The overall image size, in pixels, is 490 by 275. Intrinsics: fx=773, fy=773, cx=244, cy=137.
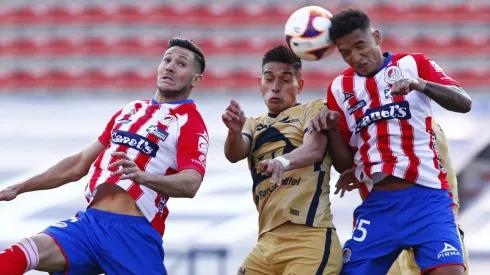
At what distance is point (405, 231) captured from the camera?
440cm

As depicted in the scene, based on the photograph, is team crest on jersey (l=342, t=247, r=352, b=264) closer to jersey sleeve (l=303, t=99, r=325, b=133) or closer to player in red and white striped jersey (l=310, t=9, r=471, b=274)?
player in red and white striped jersey (l=310, t=9, r=471, b=274)

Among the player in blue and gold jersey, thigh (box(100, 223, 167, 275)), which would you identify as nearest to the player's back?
the player in blue and gold jersey

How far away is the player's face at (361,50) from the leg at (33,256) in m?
2.05

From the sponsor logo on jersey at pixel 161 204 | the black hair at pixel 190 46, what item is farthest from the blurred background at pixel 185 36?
the sponsor logo on jersey at pixel 161 204

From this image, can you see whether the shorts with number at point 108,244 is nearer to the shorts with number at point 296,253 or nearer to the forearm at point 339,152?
the shorts with number at point 296,253

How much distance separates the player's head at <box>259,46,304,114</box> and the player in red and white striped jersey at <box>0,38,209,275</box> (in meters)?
0.49

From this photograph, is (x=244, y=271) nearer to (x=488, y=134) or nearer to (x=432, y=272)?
(x=432, y=272)

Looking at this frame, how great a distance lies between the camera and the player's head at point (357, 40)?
459cm

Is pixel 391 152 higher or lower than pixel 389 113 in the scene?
lower

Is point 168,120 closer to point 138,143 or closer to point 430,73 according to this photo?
point 138,143

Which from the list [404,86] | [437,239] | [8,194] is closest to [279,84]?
[404,86]

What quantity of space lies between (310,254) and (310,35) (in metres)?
1.32

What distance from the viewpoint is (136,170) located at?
415cm

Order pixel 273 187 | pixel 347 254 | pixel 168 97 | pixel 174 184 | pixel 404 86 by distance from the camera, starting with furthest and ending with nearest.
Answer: pixel 168 97, pixel 273 187, pixel 347 254, pixel 174 184, pixel 404 86
